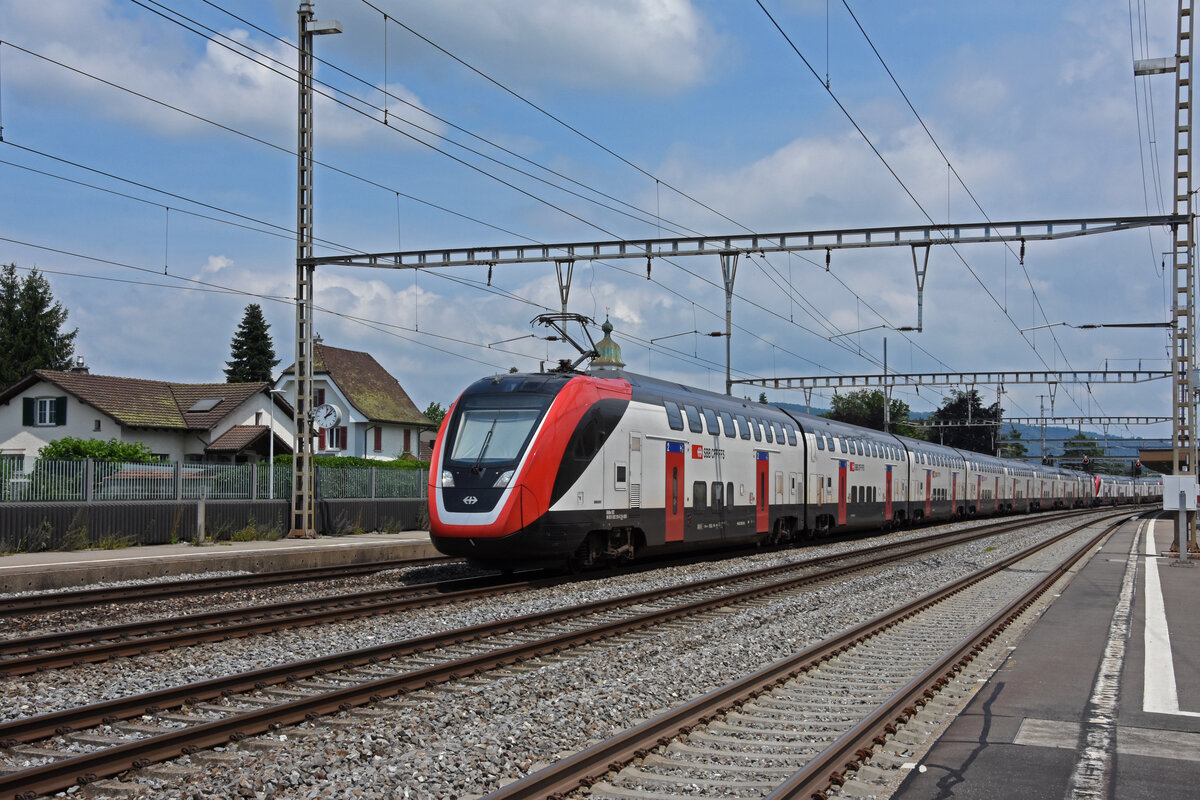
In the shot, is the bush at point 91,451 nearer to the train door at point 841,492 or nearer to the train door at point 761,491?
the train door at point 761,491

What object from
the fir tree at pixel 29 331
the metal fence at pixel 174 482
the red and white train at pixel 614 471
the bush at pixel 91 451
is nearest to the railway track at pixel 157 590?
the red and white train at pixel 614 471

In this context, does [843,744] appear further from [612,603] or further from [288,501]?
[288,501]

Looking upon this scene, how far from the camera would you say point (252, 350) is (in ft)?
319

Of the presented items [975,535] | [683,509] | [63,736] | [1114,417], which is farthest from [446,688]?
[1114,417]

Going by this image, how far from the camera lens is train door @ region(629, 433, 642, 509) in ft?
63.5

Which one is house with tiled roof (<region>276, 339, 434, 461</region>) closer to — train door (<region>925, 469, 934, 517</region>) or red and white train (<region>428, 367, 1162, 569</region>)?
train door (<region>925, 469, 934, 517</region>)

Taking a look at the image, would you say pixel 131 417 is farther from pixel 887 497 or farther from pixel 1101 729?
pixel 1101 729

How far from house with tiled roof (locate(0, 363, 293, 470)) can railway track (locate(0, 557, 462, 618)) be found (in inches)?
1159

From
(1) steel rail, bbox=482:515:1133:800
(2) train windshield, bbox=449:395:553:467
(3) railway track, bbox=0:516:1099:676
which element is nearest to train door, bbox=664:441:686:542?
(3) railway track, bbox=0:516:1099:676

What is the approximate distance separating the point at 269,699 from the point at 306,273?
18283 millimetres

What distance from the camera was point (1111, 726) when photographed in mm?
8062

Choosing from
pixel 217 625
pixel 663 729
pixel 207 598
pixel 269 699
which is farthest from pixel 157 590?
pixel 663 729

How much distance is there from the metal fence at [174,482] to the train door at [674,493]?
11.7 m

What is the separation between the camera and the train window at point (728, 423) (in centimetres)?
2391
